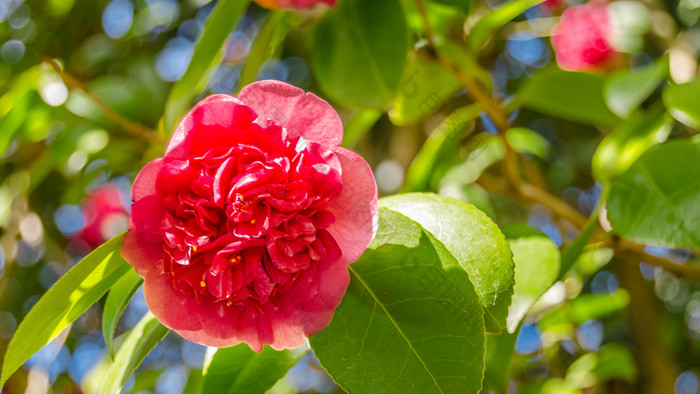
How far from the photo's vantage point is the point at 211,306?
61 centimetres

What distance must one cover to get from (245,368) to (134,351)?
119mm

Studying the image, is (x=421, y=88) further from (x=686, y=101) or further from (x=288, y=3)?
(x=686, y=101)

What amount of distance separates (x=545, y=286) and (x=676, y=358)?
5.10 ft

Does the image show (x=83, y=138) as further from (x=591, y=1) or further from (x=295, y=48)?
(x=591, y=1)

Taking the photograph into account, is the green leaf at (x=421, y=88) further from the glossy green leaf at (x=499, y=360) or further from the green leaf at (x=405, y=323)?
the green leaf at (x=405, y=323)

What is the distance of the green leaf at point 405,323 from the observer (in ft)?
1.93

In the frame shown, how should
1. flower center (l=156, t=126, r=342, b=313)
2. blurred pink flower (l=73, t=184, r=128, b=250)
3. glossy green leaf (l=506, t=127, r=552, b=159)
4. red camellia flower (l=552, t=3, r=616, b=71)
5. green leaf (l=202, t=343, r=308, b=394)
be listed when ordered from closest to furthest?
flower center (l=156, t=126, r=342, b=313)
green leaf (l=202, t=343, r=308, b=394)
glossy green leaf (l=506, t=127, r=552, b=159)
red camellia flower (l=552, t=3, r=616, b=71)
blurred pink flower (l=73, t=184, r=128, b=250)

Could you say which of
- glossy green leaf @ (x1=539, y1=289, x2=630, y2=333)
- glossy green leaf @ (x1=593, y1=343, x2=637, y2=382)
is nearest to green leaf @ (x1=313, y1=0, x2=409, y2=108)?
glossy green leaf @ (x1=539, y1=289, x2=630, y2=333)

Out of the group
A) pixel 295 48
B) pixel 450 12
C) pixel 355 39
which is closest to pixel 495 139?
pixel 450 12

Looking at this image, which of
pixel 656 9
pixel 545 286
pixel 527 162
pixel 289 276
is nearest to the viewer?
pixel 289 276

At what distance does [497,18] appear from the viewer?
110cm

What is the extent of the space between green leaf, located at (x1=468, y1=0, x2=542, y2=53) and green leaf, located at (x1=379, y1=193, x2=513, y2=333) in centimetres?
54

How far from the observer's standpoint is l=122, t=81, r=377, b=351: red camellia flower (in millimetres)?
572

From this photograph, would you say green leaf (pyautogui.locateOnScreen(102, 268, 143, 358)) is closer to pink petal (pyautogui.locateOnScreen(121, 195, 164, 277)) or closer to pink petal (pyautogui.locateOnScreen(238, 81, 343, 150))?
pink petal (pyautogui.locateOnScreen(121, 195, 164, 277))
